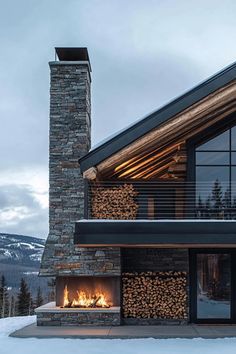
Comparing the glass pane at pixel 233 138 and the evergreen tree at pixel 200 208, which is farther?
the glass pane at pixel 233 138

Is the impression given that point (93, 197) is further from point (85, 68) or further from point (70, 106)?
point (85, 68)

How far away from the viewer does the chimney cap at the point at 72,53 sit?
48.7ft

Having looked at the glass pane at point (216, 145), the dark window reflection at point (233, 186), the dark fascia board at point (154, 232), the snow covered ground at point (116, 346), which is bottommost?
the snow covered ground at point (116, 346)

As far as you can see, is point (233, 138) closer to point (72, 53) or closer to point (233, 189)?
point (233, 189)

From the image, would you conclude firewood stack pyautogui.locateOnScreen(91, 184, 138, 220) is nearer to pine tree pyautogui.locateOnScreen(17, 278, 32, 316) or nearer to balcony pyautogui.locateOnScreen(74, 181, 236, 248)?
balcony pyautogui.locateOnScreen(74, 181, 236, 248)

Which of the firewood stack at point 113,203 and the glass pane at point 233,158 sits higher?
the glass pane at point 233,158

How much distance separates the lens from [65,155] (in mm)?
13875

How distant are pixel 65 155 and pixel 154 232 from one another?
3630 mm

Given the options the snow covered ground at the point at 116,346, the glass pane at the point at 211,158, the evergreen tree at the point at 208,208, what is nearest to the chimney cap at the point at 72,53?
the glass pane at the point at 211,158

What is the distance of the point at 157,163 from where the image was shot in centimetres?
1448

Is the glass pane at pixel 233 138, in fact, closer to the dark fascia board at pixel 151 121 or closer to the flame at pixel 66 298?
the dark fascia board at pixel 151 121

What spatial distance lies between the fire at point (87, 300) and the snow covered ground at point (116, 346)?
8.23ft

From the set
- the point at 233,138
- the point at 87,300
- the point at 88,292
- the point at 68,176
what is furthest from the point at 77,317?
the point at 233,138

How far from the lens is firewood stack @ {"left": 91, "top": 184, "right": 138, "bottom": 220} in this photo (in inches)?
542
